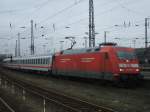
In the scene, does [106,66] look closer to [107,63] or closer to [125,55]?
[107,63]

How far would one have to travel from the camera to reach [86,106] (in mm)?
16688

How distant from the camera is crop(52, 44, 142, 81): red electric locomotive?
23969mm

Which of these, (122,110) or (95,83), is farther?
(95,83)

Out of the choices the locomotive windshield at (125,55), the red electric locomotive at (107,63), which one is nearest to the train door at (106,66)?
the red electric locomotive at (107,63)

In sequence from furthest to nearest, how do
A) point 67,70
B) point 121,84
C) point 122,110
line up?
1. point 67,70
2. point 121,84
3. point 122,110

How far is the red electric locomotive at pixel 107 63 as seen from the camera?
78.6 feet

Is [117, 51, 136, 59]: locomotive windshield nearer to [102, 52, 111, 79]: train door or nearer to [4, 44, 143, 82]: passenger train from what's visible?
[4, 44, 143, 82]: passenger train

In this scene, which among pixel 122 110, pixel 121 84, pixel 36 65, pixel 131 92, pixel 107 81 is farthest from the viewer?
pixel 36 65

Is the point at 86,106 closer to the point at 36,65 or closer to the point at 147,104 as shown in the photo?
the point at 147,104

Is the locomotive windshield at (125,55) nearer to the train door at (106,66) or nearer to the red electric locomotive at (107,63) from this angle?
the red electric locomotive at (107,63)

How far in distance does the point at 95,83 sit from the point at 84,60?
224 cm

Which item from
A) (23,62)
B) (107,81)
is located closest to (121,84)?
(107,81)

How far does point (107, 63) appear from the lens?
24781 mm

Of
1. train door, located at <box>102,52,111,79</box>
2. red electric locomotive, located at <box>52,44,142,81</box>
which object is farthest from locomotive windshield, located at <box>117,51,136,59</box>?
train door, located at <box>102,52,111,79</box>
